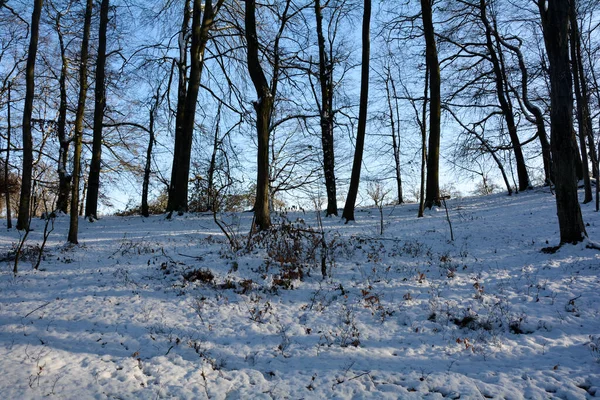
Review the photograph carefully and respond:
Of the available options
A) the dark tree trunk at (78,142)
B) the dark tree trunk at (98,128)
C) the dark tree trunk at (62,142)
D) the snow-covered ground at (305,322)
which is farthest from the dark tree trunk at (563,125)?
the dark tree trunk at (62,142)

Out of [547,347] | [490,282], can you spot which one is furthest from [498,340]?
[490,282]

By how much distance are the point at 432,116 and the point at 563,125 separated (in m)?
7.84

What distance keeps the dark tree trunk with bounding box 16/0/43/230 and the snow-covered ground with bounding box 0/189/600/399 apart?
557cm

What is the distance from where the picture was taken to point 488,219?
1163cm

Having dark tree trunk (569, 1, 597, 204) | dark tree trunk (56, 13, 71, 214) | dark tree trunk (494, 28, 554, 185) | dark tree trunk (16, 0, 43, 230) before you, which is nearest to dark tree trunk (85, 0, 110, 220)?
dark tree trunk (56, 13, 71, 214)

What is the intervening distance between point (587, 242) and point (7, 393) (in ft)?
32.2

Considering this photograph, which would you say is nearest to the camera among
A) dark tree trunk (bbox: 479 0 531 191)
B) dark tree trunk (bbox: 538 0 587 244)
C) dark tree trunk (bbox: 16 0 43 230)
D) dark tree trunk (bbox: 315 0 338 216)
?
dark tree trunk (bbox: 538 0 587 244)

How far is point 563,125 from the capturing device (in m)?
7.42

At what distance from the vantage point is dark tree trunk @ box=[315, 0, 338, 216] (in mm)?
16156

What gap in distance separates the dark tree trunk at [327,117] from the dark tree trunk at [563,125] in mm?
9325

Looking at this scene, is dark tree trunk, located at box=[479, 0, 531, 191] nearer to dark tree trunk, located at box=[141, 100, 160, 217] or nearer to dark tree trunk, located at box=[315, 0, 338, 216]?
dark tree trunk, located at box=[315, 0, 338, 216]

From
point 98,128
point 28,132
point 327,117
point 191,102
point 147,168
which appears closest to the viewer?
point 28,132

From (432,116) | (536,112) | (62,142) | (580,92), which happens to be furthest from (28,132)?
(536,112)

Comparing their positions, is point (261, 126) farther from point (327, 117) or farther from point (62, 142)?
point (62, 142)
